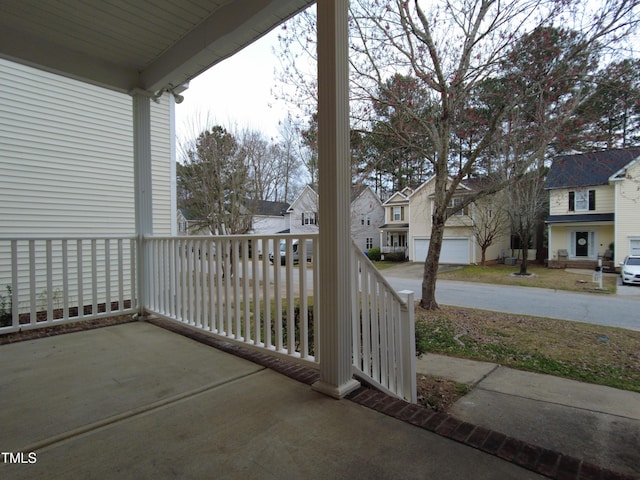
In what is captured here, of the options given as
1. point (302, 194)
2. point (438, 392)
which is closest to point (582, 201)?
point (302, 194)

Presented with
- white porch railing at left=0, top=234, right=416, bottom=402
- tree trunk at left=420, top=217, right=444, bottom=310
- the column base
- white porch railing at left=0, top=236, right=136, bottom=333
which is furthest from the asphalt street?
white porch railing at left=0, top=236, right=136, bottom=333

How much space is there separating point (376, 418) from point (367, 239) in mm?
20376

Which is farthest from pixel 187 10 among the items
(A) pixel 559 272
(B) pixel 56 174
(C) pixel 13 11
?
(A) pixel 559 272

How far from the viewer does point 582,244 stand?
15.2 metres

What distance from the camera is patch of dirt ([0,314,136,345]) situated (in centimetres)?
298

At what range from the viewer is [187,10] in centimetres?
262

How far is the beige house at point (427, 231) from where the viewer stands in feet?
51.9

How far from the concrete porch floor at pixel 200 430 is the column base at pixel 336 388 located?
34 mm

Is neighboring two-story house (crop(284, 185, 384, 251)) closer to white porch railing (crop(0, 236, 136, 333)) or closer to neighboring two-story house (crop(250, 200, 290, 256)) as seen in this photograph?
neighboring two-story house (crop(250, 200, 290, 256))

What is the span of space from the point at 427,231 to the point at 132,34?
16995 mm

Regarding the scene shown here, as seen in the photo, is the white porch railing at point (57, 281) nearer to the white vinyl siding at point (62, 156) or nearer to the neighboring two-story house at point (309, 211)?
the white vinyl siding at point (62, 156)

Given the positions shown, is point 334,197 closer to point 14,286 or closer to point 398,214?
point 14,286

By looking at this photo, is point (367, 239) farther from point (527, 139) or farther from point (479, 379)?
point (479, 379)

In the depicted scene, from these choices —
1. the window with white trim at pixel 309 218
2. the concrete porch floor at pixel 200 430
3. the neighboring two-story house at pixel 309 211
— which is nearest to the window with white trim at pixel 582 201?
the neighboring two-story house at pixel 309 211
